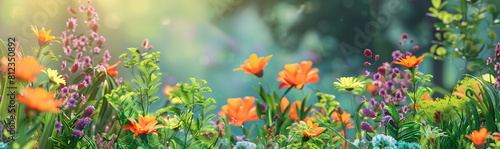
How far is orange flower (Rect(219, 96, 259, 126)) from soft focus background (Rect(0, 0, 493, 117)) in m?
0.65

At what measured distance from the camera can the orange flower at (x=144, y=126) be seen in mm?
1948

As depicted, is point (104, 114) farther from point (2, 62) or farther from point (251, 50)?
point (251, 50)

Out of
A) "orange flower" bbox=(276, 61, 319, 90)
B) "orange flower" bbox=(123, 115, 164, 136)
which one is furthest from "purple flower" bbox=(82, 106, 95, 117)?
"orange flower" bbox=(276, 61, 319, 90)

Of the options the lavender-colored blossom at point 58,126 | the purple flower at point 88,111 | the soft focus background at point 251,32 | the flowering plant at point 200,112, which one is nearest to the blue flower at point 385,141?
the flowering plant at point 200,112

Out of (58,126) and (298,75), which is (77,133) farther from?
(298,75)

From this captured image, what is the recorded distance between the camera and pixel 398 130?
213 cm

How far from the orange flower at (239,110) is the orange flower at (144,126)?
1.90ft

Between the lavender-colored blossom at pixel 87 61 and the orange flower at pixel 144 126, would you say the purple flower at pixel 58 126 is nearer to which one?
the orange flower at pixel 144 126

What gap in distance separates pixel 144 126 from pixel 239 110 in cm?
64

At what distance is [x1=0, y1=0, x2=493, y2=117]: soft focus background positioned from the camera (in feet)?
11.0

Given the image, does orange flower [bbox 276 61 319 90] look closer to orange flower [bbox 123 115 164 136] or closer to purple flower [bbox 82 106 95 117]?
orange flower [bbox 123 115 164 136]

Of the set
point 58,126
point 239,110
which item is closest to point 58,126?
point 58,126

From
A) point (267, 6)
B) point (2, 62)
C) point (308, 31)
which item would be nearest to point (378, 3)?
point (308, 31)

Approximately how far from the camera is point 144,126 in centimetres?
199
